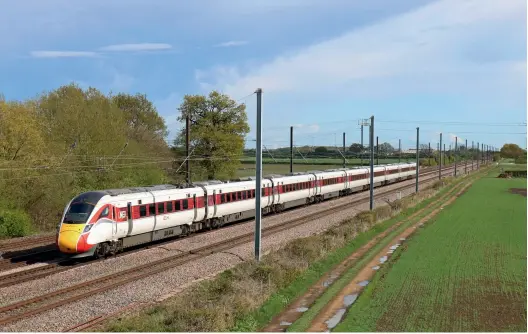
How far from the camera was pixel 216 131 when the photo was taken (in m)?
59.5

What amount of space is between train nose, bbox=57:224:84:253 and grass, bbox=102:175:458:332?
6.24 metres

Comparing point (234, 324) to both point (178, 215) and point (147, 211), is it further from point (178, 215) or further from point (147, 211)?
point (178, 215)

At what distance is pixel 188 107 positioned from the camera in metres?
62.1

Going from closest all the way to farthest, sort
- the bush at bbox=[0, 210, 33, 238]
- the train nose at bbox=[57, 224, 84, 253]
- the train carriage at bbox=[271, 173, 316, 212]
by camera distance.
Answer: the train nose at bbox=[57, 224, 84, 253]
the bush at bbox=[0, 210, 33, 238]
the train carriage at bbox=[271, 173, 316, 212]

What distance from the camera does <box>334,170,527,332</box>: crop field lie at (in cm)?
1324

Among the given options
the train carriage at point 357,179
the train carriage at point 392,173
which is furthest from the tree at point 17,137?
the train carriage at point 392,173

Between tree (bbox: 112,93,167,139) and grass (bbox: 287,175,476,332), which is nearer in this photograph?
grass (bbox: 287,175,476,332)

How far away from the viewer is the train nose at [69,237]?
799 inches

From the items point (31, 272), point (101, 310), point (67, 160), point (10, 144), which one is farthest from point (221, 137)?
point (101, 310)

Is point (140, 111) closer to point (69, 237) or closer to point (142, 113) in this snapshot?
point (142, 113)

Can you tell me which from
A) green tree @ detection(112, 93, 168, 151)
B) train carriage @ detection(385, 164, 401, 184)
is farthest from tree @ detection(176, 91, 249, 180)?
train carriage @ detection(385, 164, 401, 184)

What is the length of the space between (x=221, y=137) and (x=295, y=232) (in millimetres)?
31484

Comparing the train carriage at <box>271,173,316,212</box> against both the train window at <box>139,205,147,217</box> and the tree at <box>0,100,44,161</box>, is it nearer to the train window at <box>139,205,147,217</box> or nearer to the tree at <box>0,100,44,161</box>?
the train window at <box>139,205,147,217</box>

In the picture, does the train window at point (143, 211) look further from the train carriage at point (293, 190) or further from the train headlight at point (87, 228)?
the train carriage at point (293, 190)
